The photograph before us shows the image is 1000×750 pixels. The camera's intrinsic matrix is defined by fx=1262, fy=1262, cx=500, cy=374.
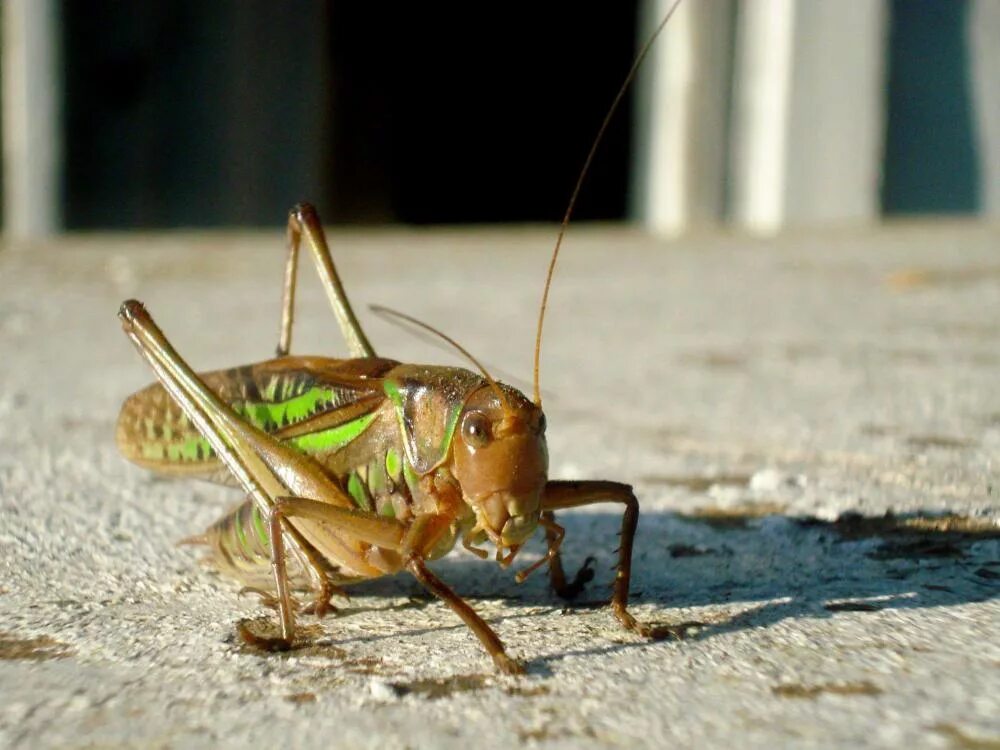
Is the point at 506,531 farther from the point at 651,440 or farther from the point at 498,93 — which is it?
the point at 498,93

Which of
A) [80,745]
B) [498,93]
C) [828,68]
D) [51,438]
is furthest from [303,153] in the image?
[80,745]

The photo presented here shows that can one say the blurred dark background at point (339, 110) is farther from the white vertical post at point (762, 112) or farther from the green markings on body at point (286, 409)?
the green markings on body at point (286, 409)

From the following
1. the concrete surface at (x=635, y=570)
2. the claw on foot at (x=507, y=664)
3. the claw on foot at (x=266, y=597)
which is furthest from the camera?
the claw on foot at (x=266, y=597)

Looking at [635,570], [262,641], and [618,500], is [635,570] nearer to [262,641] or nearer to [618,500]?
[618,500]

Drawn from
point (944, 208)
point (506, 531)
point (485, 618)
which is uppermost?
point (944, 208)

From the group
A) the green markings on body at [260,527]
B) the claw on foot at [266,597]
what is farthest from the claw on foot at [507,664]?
the green markings on body at [260,527]

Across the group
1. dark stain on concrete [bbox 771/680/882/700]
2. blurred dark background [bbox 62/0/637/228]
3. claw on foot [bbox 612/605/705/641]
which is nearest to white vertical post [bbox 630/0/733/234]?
blurred dark background [bbox 62/0/637/228]

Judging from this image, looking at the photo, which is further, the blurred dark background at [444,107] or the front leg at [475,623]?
the blurred dark background at [444,107]
